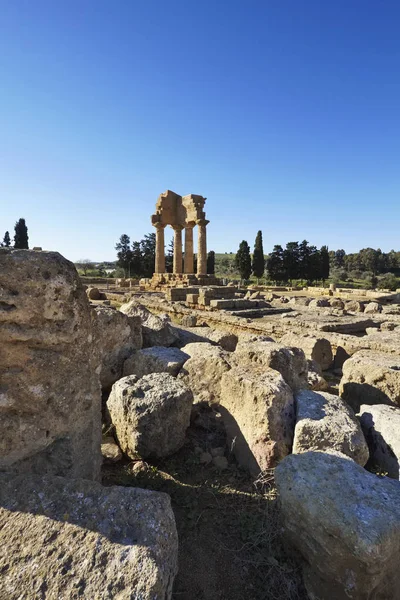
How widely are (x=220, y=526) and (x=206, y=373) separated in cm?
161

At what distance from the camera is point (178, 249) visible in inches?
1051

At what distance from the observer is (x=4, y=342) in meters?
2.12

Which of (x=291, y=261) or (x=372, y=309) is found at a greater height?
(x=291, y=261)

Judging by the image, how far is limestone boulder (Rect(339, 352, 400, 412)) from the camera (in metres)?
3.83

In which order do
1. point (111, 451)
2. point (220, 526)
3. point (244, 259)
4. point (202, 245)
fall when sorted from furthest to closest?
point (244, 259)
point (202, 245)
point (111, 451)
point (220, 526)

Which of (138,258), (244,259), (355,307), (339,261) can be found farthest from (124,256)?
(339,261)

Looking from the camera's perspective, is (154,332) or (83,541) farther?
(154,332)

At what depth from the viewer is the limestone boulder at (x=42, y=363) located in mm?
2104

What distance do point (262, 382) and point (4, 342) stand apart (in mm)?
1948

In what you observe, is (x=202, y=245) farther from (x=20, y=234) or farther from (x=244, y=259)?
(x=20, y=234)

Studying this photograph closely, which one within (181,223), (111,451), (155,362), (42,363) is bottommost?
(111,451)

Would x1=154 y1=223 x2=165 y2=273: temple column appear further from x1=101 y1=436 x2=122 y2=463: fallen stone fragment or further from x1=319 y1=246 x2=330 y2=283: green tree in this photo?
x1=319 y1=246 x2=330 y2=283: green tree

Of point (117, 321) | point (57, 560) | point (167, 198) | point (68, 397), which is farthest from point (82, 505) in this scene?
point (167, 198)

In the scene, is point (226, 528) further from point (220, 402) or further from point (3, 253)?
point (3, 253)
